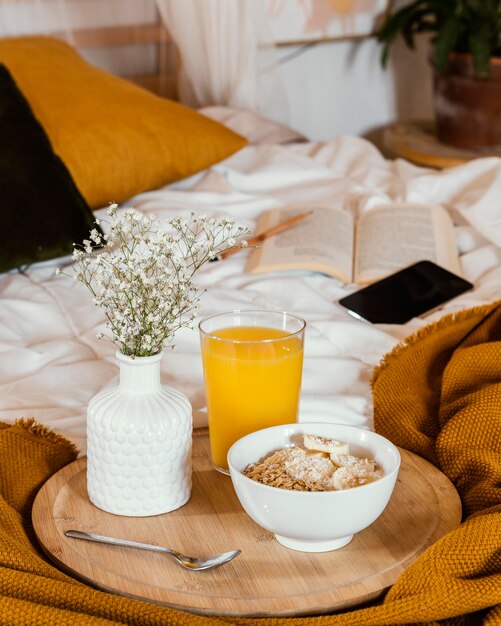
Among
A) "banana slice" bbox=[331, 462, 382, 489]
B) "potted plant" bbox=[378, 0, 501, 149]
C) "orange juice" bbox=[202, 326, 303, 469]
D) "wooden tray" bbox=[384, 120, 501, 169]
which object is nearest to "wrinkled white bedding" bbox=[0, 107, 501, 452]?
"orange juice" bbox=[202, 326, 303, 469]

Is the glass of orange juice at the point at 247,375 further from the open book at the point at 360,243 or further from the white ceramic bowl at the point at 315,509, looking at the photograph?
the open book at the point at 360,243

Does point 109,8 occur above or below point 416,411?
above

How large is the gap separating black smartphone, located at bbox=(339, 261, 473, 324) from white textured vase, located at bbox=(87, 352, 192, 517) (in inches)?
22.9

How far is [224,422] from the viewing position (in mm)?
909

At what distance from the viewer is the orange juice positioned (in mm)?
882

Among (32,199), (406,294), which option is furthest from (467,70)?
(32,199)

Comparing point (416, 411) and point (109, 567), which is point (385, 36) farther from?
point (109, 567)

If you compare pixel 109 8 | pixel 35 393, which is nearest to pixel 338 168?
pixel 109 8

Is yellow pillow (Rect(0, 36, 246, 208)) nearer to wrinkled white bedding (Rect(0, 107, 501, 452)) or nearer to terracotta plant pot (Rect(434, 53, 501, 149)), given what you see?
wrinkled white bedding (Rect(0, 107, 501, 452))

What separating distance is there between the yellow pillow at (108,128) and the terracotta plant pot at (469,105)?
1039 mm

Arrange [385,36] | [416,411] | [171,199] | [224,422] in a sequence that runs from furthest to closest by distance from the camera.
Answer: [385,36], [171,199], [416,411], [224,422]

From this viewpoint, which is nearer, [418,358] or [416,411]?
[416,411]

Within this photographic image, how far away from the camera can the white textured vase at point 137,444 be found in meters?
0.82

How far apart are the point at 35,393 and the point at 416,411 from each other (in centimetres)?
46
